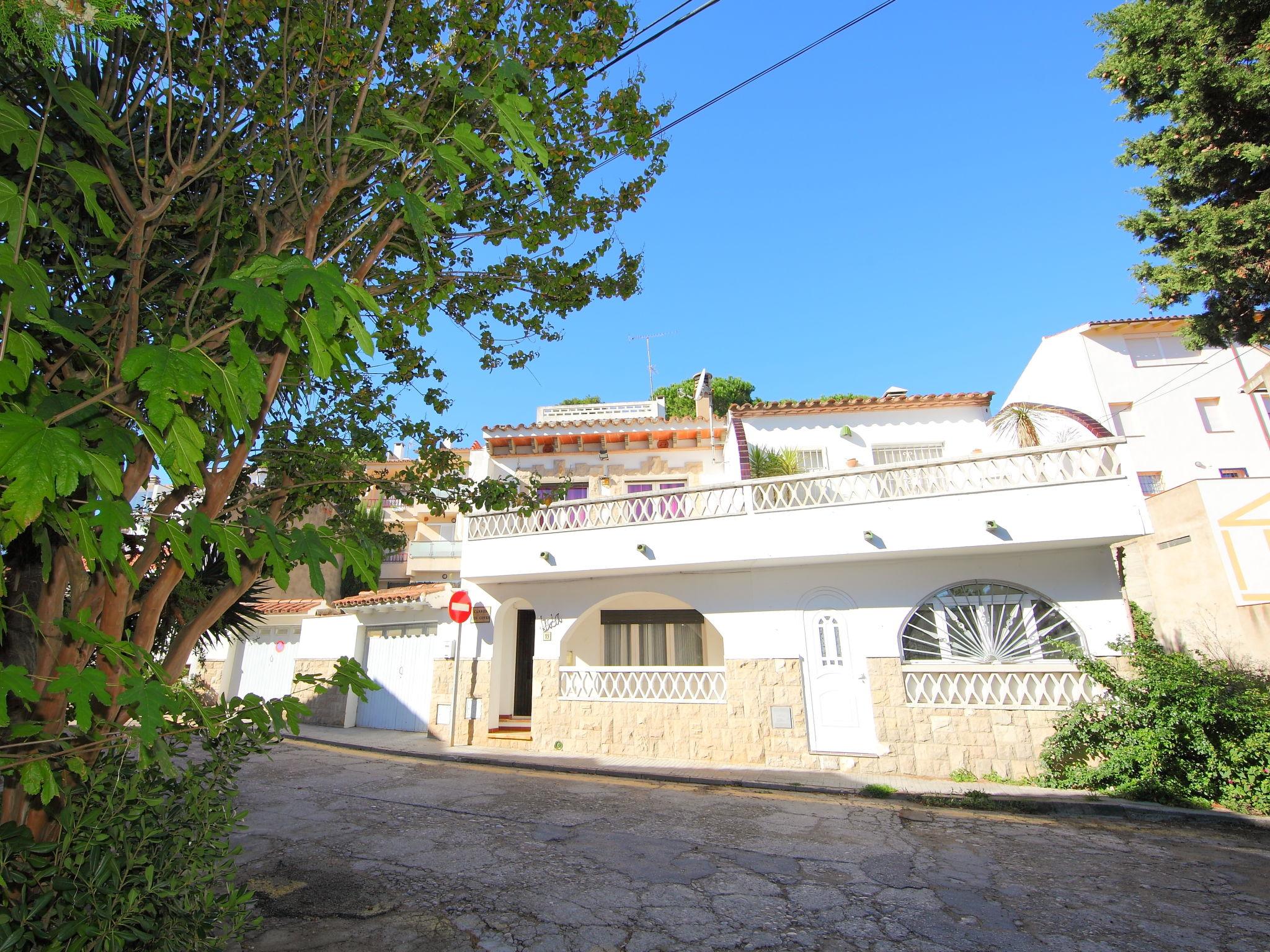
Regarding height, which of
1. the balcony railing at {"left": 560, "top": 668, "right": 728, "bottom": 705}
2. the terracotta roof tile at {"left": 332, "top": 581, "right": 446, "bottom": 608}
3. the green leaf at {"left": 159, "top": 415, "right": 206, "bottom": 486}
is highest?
the terracotta roof tile at {"left": 332, "top": 581, "right": 446, "bottom": 608}

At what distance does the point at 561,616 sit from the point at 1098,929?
9792mm

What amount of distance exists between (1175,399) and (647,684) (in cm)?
1736

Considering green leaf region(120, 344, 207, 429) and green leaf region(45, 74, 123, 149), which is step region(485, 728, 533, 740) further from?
green leaf region(120, 344, 207, 429)

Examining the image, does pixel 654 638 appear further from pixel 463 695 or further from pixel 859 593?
pixel 859 593

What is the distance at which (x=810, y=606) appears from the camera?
11.2 m

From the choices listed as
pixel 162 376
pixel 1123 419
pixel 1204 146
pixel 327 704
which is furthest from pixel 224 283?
pixel 1123 419

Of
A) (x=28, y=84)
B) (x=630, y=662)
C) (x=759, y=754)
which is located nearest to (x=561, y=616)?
(x=630, y=662)

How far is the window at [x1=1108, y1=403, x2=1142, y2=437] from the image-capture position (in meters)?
18.5

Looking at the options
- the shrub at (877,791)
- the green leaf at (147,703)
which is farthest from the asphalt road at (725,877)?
the green leaf at (147,703)

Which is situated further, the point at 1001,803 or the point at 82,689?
the point at 1001,803

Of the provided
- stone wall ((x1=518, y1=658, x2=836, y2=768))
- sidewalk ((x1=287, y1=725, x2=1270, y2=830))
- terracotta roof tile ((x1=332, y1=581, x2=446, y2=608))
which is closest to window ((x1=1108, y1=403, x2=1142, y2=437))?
sidewalk ((x1=287, y1=725, x2=1270, y2=830))

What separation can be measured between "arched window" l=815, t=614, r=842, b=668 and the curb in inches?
87.2

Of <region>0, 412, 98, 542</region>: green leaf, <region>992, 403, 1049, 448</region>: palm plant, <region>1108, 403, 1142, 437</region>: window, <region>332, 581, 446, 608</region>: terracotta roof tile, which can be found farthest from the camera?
<region>1108, 403, 1142, 437</region>: window

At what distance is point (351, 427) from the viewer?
550cm
